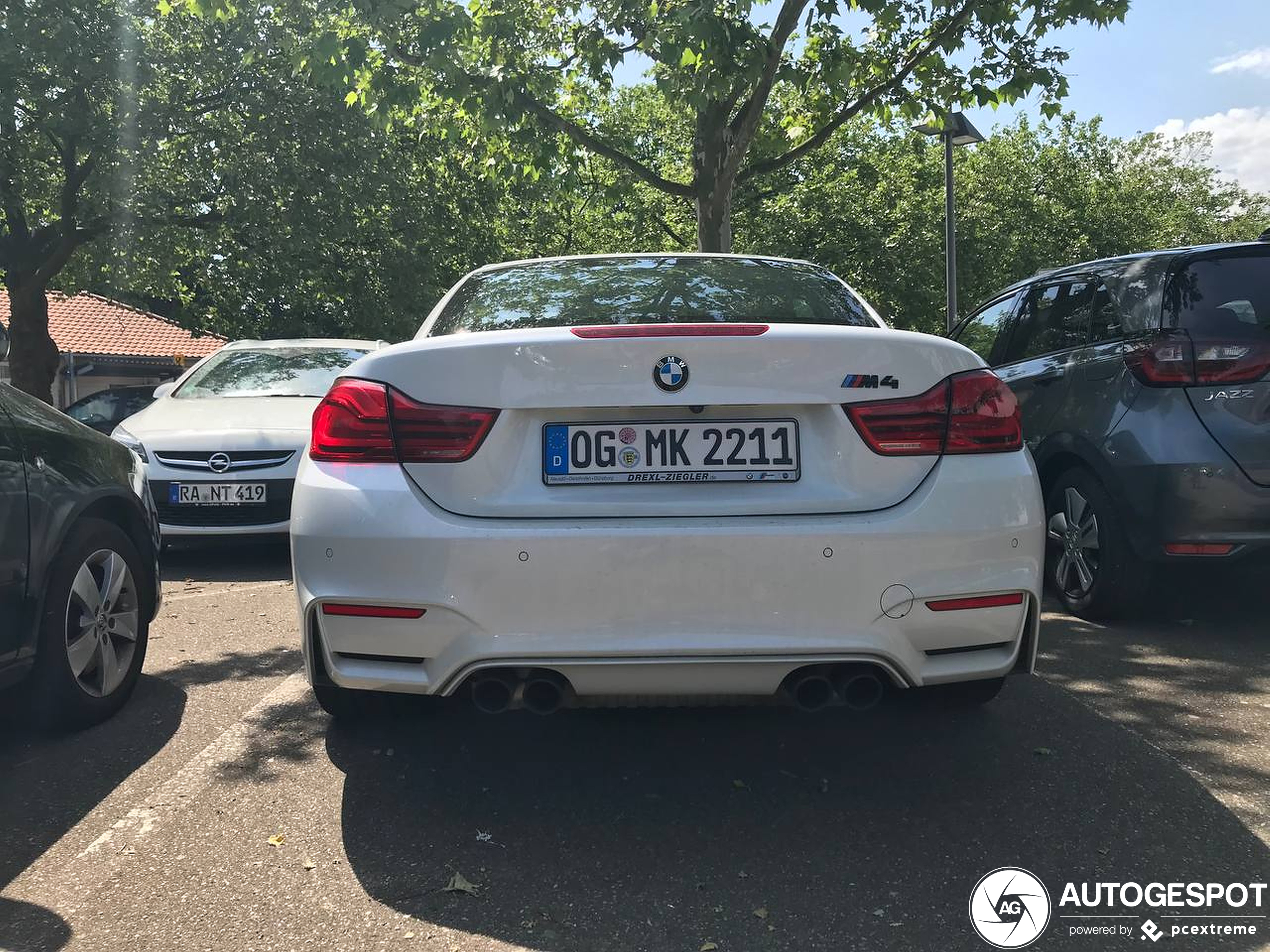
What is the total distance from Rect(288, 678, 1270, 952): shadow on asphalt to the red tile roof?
116ft

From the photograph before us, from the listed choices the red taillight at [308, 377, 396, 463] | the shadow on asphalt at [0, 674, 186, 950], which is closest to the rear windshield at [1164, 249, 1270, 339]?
the red taillight at [308, 377, 396, 463]

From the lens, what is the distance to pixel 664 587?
106 inches

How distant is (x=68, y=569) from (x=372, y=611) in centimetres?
149

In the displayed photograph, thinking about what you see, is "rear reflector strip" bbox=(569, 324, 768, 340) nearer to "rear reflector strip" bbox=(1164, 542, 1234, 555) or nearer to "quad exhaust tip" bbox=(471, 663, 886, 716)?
"quad exhaust tip" bbox=(471, 663, 886, 716)

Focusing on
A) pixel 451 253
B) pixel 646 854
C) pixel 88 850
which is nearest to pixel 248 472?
pixel 88 850

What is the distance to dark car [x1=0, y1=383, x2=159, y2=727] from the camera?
3.39 meters

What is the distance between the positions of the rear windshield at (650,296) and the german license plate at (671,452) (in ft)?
1.69

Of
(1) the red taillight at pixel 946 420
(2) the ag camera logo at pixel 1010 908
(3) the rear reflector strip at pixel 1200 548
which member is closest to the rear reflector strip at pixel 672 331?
(1) the red taillight at pixel 946 420

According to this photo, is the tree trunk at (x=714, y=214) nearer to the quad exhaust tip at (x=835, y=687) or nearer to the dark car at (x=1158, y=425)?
the dark car at (x=1158, y=425)

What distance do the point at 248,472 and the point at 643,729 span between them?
4489 millimetres

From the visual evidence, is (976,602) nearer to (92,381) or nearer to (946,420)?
(946,420)

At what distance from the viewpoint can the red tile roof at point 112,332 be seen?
122 ft

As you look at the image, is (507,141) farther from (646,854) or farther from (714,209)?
(646,854)

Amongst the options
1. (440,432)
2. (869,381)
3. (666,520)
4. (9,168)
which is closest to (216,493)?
(440,432)
